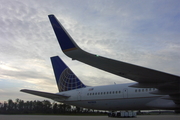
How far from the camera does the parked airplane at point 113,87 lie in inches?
286

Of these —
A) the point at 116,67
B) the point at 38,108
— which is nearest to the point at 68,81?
the point at 116,67

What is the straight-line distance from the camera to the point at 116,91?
19.3 meters

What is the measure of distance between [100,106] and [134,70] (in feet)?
43.1

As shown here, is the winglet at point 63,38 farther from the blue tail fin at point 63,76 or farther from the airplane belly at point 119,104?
the blue tail fin at point 63,76

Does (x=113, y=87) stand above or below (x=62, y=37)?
below

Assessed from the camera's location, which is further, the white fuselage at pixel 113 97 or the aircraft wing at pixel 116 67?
the white fuselage at pixel 113 97

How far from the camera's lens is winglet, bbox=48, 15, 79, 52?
7013 mm

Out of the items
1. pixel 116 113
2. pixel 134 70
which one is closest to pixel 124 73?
pixel 134 70

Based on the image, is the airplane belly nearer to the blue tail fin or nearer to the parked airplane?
the parked airplane

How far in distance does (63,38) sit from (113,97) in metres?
13.3

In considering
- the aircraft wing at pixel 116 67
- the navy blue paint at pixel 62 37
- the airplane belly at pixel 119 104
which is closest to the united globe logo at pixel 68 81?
the airplane belly at pixel 119 104

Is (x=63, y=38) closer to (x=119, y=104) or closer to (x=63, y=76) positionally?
(x=119, y=104)

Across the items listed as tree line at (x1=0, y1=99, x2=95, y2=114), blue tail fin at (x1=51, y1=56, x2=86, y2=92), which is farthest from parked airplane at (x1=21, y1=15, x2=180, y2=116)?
tree line at (x1=0, y1=99, x2=95, y2=114)

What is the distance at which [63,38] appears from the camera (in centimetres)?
735
